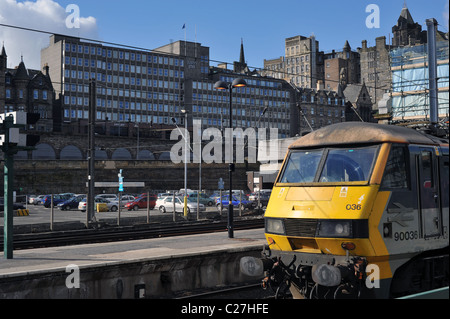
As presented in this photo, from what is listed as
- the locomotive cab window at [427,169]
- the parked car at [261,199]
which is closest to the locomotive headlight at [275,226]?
the locomotive cab window at [427,169]

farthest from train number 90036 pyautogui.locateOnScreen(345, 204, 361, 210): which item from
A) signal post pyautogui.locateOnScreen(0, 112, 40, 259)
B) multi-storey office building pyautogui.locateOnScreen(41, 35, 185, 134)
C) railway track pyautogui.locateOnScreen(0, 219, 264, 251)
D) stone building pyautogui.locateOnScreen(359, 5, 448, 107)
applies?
stone building pyautogui.locateOnScreen(359, 5, 448, 107)

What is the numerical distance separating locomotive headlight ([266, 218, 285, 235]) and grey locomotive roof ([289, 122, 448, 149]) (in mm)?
1721

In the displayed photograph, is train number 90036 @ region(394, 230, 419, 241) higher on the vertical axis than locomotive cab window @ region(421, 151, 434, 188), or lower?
lower

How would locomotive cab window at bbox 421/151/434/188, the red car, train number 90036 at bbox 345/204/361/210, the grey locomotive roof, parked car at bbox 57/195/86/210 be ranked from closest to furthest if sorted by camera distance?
train number 90036 at bbox 345/204/361/210
the grey locomotive roof
locomotive cab window at bbox 421/151/434/188
the red car
parked car at bbox 57/195/86/210

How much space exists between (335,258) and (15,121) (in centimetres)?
1066

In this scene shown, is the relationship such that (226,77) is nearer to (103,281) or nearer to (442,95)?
(442,95)

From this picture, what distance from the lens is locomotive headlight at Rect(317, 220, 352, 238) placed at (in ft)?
30.7

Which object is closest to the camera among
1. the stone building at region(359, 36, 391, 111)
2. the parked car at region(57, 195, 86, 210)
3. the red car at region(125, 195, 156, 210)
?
the red car at region(125, 195, 156, 210)

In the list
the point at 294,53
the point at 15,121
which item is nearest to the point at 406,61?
the point at 15,121

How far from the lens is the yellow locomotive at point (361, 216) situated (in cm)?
938

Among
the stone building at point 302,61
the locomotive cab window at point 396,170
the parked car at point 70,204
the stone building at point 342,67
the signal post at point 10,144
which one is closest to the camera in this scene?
the locomotive cab window at point 396,170

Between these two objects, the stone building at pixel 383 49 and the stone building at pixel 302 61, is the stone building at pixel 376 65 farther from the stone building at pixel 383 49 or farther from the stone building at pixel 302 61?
the stone building at pixel 302 61

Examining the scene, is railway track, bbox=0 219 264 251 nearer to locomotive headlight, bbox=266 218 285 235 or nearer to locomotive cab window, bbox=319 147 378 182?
locomotive headlight, bbox=266 218 285 235

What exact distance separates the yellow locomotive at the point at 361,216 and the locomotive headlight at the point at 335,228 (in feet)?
→ 0.06
